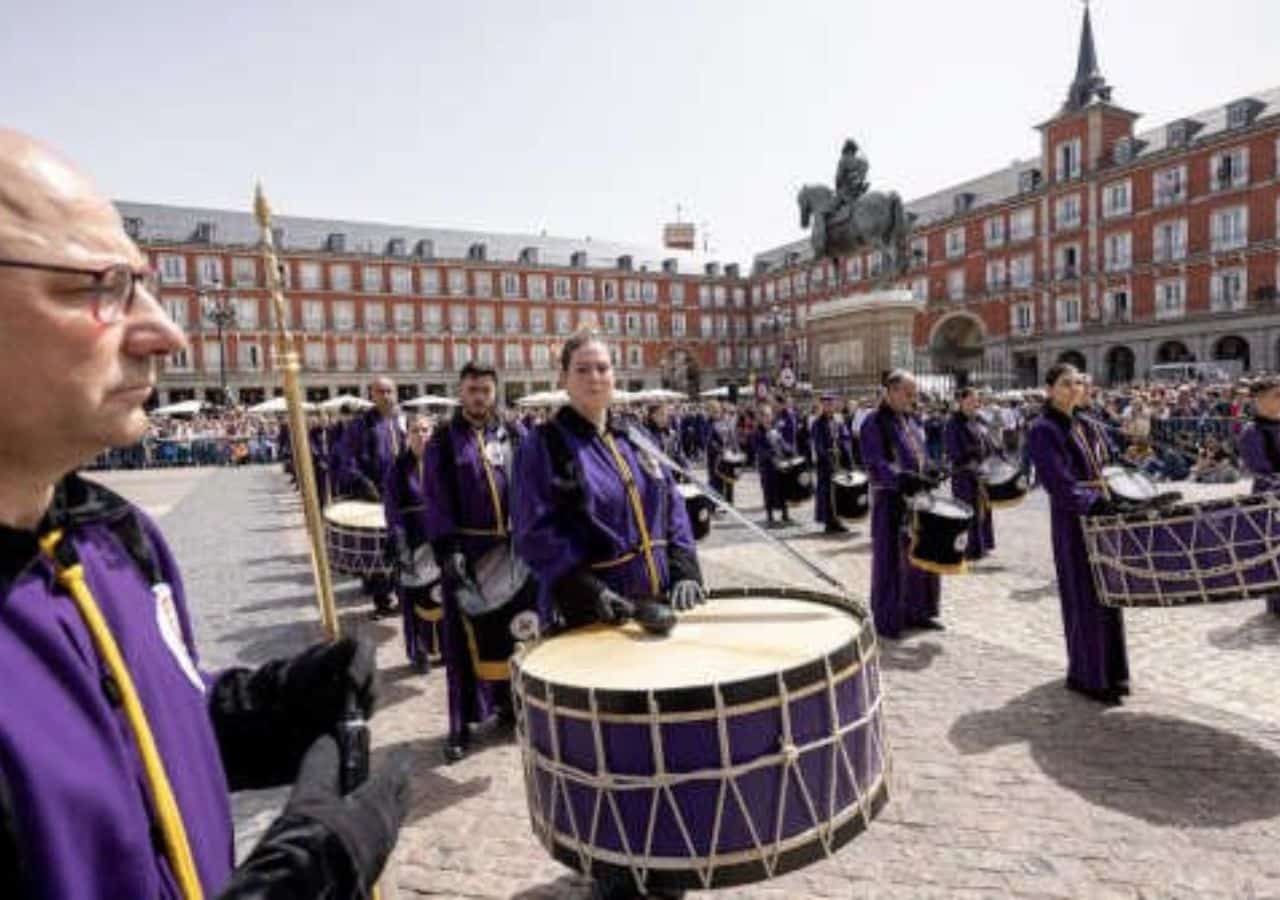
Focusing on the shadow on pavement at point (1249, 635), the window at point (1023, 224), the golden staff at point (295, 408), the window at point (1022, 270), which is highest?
the window at point (1023, 224)

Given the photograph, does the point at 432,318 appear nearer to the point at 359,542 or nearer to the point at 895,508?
the point at 359,542

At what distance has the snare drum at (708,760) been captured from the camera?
2451 millimetres

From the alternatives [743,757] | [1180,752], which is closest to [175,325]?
[743,757]

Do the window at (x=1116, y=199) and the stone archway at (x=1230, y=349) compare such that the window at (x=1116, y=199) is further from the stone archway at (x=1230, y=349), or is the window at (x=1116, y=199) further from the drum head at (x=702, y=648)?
the drum head at (x=702, y=648)

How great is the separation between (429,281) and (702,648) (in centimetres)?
6779

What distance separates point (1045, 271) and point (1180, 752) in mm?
52202

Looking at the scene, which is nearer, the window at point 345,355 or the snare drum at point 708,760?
the snare drum at point 708,760

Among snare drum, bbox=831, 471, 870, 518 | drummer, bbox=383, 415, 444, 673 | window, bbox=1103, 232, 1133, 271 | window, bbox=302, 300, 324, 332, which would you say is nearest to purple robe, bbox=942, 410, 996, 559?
snare drum, bbox=831, 471, 870, 518

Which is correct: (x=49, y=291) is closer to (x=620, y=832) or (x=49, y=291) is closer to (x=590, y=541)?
(x=620, y=832)

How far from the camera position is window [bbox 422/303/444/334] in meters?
66.5

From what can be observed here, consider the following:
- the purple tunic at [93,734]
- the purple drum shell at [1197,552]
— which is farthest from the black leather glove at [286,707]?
the purple drum shell at [1197,552]

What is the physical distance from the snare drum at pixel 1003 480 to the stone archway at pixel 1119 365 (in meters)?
42.9

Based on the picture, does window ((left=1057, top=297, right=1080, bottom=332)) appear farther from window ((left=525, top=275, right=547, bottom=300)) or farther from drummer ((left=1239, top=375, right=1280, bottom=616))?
drummer ((left=1239, top=375, right=1280, bottom=616))

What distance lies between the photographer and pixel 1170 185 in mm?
44875
